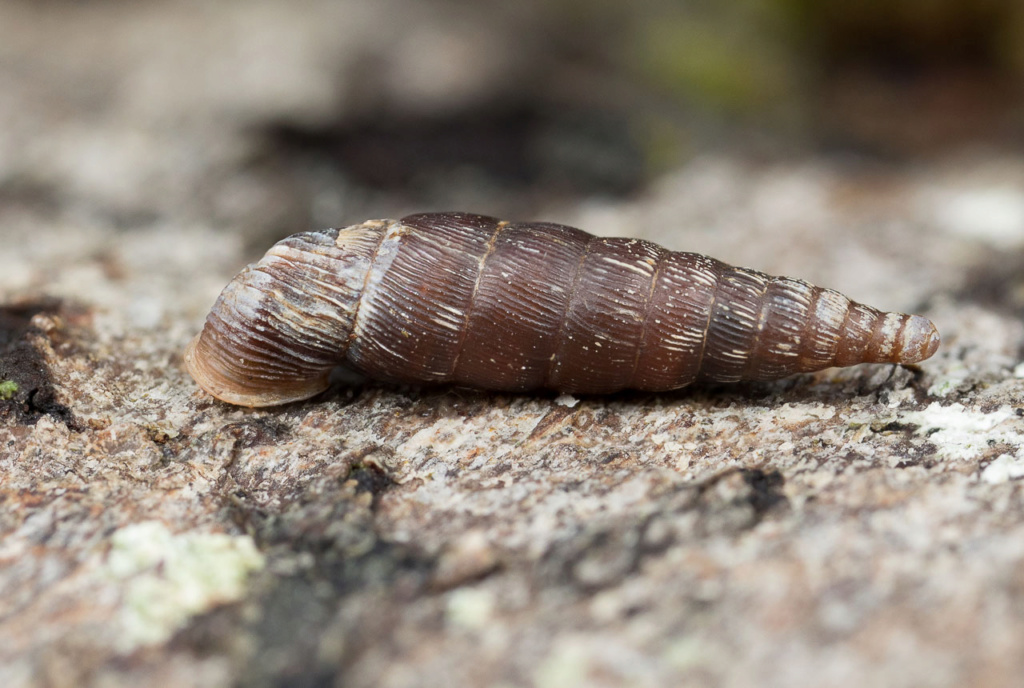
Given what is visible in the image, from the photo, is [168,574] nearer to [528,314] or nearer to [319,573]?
[319,573]

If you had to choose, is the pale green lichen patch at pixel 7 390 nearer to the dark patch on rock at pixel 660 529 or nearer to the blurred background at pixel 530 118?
the blurred background at pixel 530 118

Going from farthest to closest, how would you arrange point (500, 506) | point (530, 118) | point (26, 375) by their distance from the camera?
point (530, 118) < point (26, 375) < point (500, 506)

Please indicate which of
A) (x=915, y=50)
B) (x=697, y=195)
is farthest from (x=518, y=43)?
(x=915, y=50)

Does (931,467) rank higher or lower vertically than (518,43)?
lower

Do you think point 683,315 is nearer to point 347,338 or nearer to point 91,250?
point 347,338

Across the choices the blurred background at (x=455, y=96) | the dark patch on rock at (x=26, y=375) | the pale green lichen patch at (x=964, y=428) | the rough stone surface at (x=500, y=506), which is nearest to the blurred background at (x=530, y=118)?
the blurred background at (x=455, y=96)

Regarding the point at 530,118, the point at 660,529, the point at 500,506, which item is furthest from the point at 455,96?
the point at 660,529
